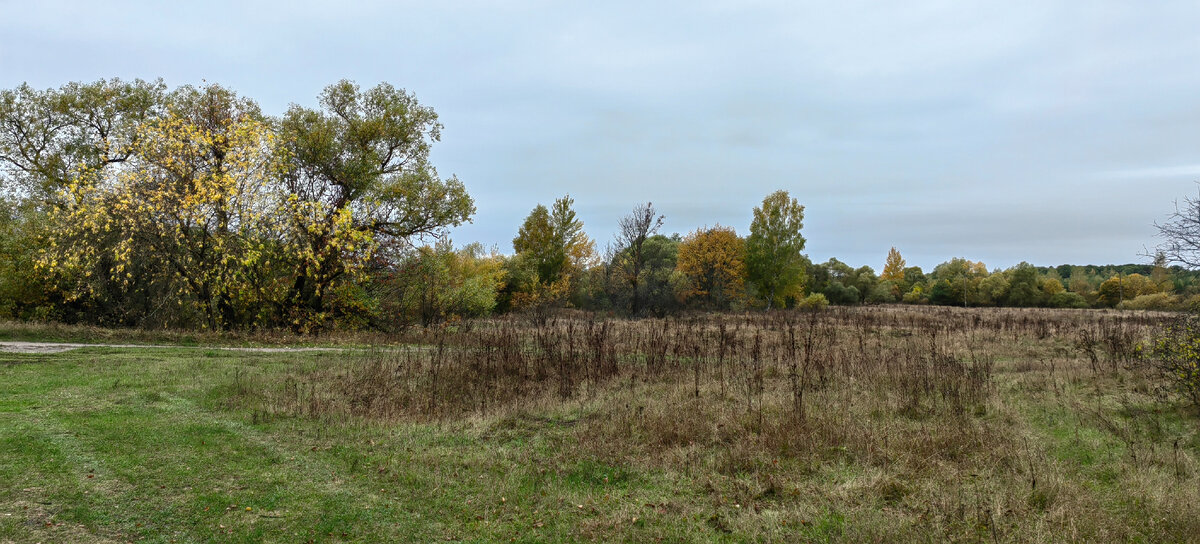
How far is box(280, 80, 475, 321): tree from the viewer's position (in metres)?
21.9

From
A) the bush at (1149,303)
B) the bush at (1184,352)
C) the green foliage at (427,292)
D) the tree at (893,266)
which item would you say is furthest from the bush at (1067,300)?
the bush at (1184,352)

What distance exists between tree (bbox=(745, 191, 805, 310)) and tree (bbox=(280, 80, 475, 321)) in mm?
30756

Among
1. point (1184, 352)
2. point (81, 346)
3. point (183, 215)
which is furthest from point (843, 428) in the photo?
point (183, 215)

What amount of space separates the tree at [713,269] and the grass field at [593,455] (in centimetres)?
3576

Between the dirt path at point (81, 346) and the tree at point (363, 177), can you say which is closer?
the dirt path at point (81, 346)

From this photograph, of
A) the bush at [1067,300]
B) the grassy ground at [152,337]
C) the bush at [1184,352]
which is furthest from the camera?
the bush at [1067,300]

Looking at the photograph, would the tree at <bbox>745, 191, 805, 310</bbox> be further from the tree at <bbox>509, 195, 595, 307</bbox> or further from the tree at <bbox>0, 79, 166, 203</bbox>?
the tree at <bbox>0, 79, 166, 203</bbox>

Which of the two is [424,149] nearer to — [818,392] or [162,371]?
[162,371]

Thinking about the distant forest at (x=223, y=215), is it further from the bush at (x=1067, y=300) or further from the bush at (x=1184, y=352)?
the bush at (x=1067, y=300)

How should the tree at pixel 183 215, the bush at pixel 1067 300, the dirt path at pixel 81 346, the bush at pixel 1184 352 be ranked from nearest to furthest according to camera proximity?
the bush at pixel 1184 352
the dirt path at pixel 81 346
the tree at pixel 183 215
the bush at pixel 1067 300

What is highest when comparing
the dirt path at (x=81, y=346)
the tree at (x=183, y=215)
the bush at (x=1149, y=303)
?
the tree at (x=183, y=215)

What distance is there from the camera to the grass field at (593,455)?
493cm

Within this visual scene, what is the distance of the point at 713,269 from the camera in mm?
48375

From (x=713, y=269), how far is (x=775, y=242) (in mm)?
5972
